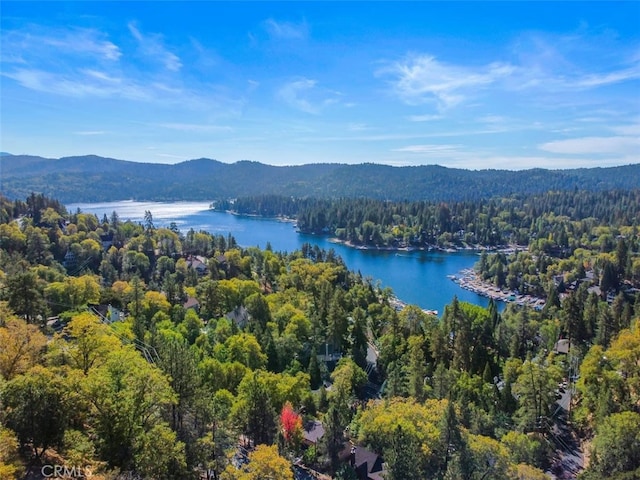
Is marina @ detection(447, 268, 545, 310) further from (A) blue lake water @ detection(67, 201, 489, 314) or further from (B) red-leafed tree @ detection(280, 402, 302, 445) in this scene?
(B) red-leafed tree @ detection(280, 402, 302, 445)

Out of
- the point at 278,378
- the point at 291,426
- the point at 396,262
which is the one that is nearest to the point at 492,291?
the point at 396,262

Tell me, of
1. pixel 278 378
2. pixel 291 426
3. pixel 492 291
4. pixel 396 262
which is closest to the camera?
pixel 291 426

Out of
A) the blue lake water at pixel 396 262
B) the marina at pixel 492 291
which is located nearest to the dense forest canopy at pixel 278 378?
the marina at pixel 492 291

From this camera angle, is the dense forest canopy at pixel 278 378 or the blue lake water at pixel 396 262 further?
the blue lake water at pixel 396 262

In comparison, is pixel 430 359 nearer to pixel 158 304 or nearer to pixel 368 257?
pixel 158 304

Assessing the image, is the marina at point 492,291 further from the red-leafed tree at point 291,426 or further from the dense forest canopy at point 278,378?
the red-leafed tree at point 291,426

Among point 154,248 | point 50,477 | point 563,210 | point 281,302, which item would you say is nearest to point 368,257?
point 154,248

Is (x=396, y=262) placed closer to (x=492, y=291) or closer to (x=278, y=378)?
(x=492, y=291)
